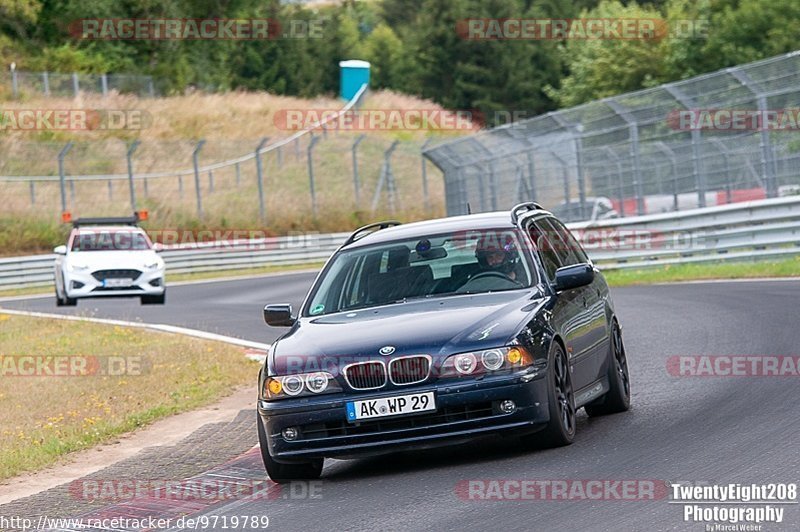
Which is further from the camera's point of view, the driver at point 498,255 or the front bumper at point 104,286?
the front bumper at point 104,286

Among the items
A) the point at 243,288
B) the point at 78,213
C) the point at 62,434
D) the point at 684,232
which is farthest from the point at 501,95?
the point at 62,434

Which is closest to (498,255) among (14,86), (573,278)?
(573,278)

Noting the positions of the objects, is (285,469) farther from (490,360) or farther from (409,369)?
(490,360)

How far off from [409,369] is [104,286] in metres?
18.6

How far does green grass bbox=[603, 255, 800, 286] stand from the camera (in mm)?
22219

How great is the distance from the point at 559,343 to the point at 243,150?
46900mm

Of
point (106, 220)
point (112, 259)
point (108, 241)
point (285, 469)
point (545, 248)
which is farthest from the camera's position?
point (106, 220)

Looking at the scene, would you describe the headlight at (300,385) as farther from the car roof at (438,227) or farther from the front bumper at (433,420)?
the car roof at (438,227)

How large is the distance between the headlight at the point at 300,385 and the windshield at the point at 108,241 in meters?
18.7

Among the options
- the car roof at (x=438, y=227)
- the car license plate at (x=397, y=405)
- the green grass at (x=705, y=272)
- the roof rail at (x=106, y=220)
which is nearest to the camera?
the car license plate at (x=397, y=405)

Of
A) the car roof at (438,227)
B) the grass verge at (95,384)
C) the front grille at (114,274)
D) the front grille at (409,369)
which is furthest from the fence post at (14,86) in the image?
the front grille at (409,369)

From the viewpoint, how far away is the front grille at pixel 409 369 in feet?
27.2

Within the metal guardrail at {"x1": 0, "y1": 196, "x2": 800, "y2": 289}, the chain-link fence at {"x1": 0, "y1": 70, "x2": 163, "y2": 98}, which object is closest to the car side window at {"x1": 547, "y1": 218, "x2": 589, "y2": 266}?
the metal guardrail at {"x1": 0, "y1": 196, "x2": 800, "y2": 289}

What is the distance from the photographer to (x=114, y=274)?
1028 inches
